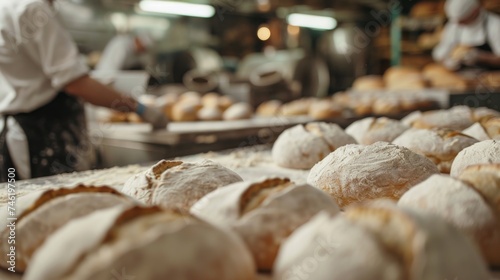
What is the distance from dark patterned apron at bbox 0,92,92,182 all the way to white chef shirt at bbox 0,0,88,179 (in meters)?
0.04

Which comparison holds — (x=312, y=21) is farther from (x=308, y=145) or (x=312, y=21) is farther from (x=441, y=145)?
(x=441, y=145)

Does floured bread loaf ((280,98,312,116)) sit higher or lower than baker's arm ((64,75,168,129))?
lower

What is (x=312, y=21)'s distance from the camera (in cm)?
934

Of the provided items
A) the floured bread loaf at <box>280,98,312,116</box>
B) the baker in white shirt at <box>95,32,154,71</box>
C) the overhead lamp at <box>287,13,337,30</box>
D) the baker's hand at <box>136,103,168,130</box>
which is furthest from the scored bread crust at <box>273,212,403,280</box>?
the overhead lamp at <box>287,13,337,30</box>

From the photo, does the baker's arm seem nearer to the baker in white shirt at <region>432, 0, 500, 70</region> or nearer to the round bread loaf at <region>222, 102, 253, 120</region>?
the round bread loaf at <region>222, 102, 253, 120</region>

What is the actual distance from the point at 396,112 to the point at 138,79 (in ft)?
8.86

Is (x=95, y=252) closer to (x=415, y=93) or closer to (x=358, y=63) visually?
(x=415, y=93)

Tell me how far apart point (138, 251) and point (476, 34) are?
605 centimetres

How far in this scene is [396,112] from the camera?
4.33m

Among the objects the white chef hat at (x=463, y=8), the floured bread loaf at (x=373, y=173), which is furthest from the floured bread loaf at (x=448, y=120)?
the white chef hat at (x=463, y=8)

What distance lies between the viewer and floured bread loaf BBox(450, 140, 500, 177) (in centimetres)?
129

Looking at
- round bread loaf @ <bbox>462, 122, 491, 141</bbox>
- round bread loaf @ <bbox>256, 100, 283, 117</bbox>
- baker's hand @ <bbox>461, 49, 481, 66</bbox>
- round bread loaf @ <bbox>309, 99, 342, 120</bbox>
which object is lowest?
round bread loaf @ <bbox>256, 100, 283, 117</bbox>

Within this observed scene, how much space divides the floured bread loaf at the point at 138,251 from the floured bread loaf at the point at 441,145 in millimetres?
1141

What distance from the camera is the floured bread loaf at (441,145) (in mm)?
1608
